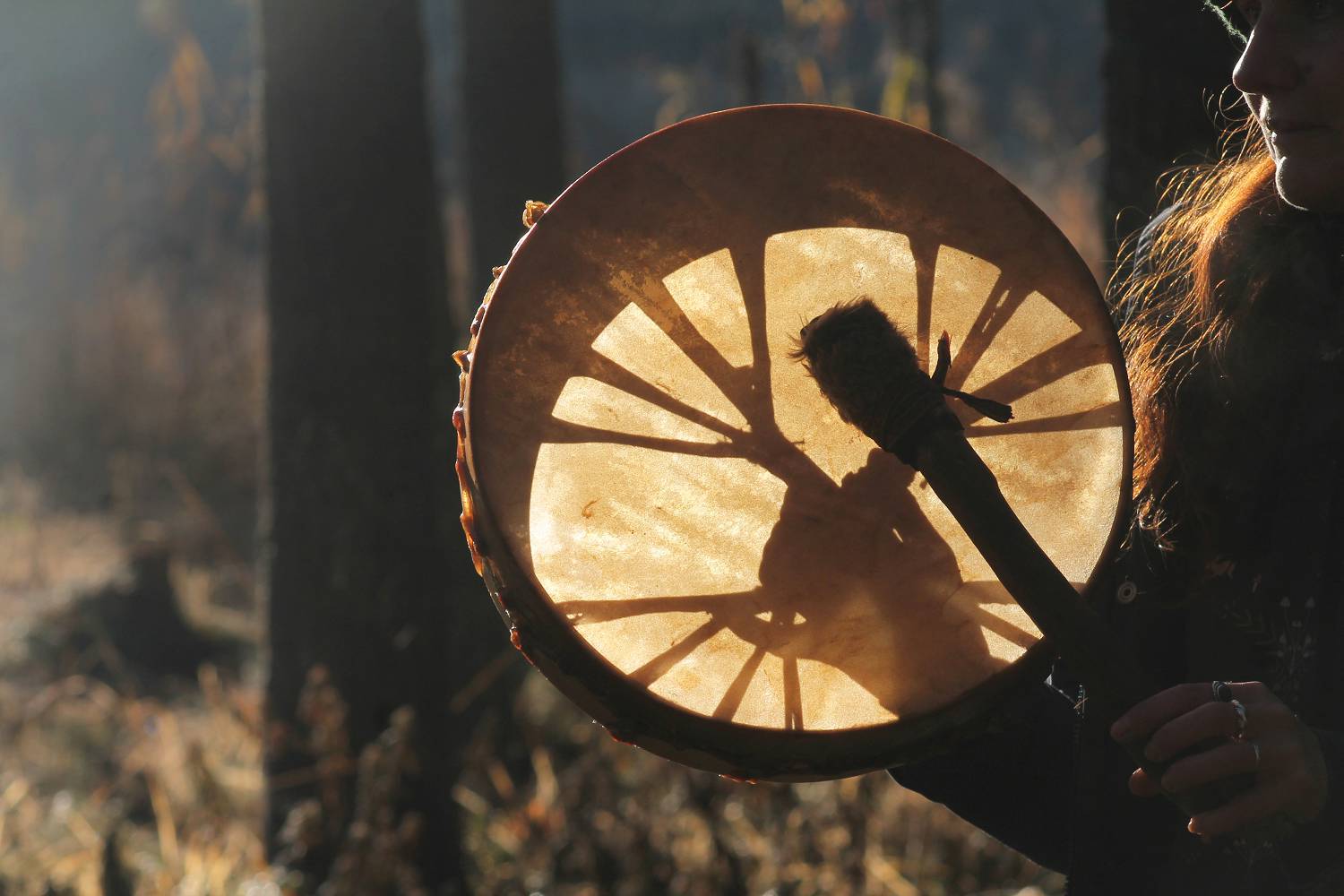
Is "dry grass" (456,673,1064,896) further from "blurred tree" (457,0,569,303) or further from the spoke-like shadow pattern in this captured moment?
"blurred tree" (457,0,569,303)

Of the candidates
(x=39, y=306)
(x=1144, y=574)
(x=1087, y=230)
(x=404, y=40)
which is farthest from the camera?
(x=39, y=306)

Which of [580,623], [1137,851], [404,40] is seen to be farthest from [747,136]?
[404,40]

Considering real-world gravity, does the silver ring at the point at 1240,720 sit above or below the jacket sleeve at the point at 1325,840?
above

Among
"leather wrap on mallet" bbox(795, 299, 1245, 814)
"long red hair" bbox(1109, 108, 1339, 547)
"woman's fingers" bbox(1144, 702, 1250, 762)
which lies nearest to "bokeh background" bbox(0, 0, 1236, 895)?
"long red hair" bbox(1109, 108, 1339, 547)

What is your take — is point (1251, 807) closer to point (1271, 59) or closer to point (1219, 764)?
point (1219, 764)

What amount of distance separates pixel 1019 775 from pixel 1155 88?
1.38 metres

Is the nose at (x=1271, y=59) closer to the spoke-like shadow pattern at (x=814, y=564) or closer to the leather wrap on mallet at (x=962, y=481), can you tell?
the spoke-like shadow pattern at (x=814, y=564)

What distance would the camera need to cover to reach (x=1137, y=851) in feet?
4.15

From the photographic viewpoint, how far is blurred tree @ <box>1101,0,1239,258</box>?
216 cm

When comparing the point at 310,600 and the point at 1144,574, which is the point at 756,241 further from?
the point at 310,600

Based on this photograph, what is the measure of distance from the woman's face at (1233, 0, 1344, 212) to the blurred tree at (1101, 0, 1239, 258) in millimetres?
1029

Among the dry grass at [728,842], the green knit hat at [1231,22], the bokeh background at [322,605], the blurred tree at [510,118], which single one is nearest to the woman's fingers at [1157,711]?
the green knit hat at [1231,22]

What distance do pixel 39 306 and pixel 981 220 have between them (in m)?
13.2

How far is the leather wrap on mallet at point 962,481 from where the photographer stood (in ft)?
3.24
